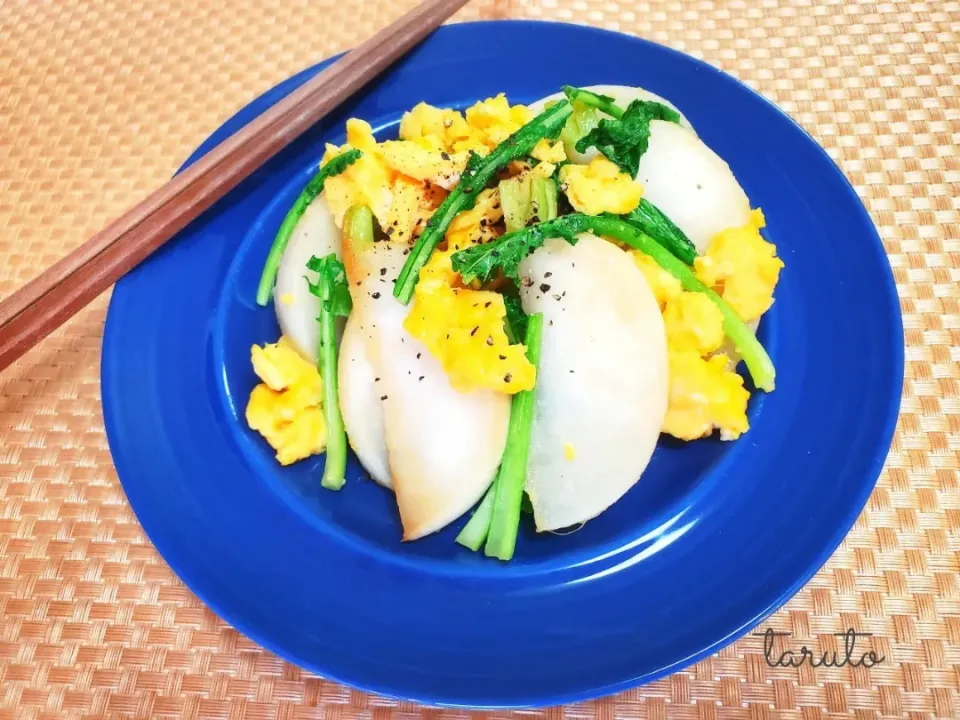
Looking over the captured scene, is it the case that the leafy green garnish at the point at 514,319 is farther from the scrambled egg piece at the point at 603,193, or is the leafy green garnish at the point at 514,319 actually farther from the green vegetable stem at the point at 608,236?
the scrambled egg piece at the point at 603,193

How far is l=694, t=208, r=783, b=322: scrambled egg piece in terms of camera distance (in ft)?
4.74

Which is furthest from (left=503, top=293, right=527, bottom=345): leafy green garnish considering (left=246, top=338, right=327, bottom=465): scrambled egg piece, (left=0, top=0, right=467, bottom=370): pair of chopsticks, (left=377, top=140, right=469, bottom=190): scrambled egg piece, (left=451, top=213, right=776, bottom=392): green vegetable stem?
(left=0, top=0, right=467, bottom=370): pair of chopsticks

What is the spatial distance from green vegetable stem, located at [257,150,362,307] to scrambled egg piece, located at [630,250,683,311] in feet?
2.26

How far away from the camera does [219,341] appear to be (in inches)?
59.7

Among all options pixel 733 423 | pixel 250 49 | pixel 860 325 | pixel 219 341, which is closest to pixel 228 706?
pixel 219 341

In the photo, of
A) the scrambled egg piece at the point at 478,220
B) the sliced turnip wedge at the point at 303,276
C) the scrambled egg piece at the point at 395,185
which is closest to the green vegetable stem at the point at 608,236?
the scrambled egg piece at the point at 478,220

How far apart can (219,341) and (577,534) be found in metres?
0.87

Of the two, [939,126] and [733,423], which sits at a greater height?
[939,126]

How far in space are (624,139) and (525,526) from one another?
84 cm

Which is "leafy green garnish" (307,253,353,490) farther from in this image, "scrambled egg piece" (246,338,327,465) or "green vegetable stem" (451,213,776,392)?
"green vegetable stem" (451,213,776,392)

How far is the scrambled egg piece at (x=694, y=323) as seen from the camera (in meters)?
1.38

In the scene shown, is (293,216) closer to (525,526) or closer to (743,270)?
(525,526)

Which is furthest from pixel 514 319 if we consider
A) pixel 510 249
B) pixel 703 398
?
pixel 703 398

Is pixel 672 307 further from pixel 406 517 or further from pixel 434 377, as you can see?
pixel 406 517
